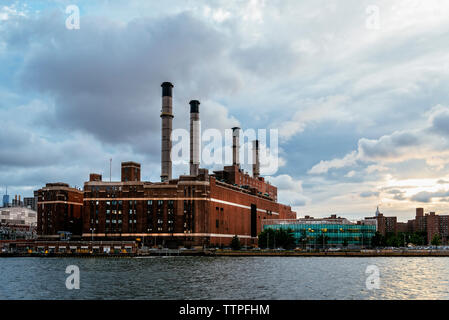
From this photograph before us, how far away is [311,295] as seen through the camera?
72625 mm

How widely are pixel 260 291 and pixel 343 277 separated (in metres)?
A: 30.0

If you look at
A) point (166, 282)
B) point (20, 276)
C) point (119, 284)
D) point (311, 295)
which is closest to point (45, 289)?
point (119, 284)

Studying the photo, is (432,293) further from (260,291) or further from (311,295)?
(260,291)
